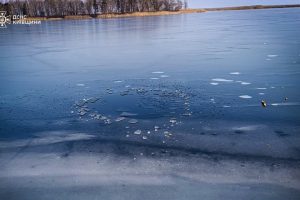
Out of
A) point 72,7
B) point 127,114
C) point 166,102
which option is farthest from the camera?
point 72,7

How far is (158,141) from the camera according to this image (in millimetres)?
4781

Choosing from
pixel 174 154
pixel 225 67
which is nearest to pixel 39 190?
pixel 174 154

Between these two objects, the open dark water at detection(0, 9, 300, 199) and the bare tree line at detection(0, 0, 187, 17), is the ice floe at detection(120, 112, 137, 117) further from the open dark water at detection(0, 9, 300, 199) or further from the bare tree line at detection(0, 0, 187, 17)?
the bare tree line at detection(0, 0, 187, 17)

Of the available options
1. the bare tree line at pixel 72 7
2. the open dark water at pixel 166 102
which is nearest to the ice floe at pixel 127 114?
the open dark water at pixel 166 102

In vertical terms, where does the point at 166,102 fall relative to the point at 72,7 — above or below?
below

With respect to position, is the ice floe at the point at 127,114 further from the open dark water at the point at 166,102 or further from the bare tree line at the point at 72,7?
the bare tree line at the point at 72,7

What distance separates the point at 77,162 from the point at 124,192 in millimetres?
1030

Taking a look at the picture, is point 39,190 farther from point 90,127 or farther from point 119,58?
point 119,58

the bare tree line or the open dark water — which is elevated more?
the bare tree line

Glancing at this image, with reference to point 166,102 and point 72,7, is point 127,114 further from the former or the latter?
point 72,7

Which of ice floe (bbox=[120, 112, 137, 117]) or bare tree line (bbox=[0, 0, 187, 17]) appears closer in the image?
ice floe (bbox=[120, 112, 137, 117])

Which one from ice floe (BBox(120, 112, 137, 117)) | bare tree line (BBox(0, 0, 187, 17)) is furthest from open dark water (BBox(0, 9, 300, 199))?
bare tree line (BBox(0, 0, 187, 17))

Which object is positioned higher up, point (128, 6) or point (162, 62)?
point (128, 6)

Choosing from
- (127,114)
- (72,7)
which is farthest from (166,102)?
(72,7)
